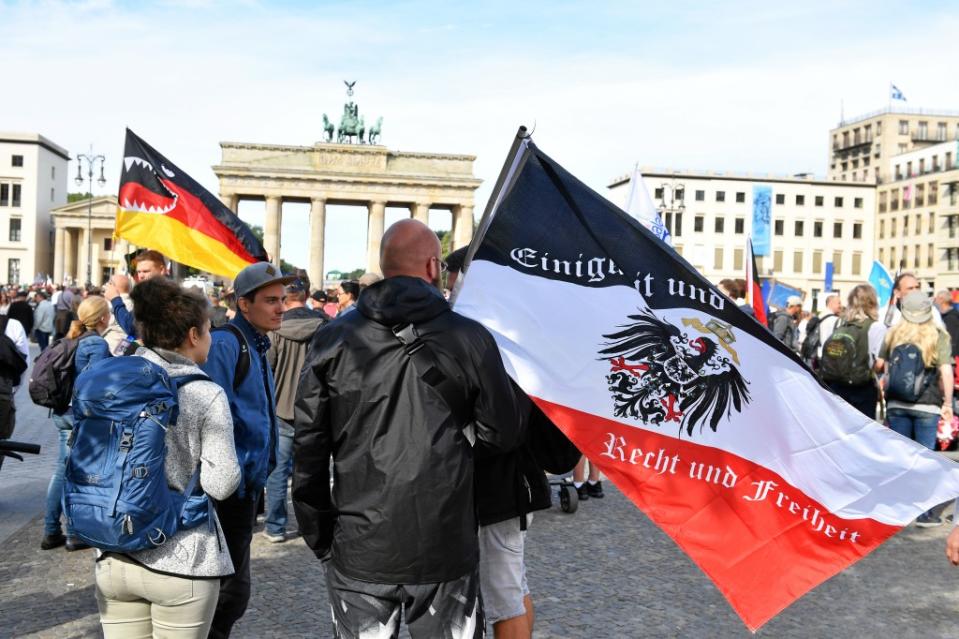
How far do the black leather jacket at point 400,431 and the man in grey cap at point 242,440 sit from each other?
33.7 inches

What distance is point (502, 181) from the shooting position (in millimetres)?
3465

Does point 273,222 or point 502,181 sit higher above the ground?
point 273,222

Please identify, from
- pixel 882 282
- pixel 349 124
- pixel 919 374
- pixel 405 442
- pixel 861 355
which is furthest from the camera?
pixel 349 124

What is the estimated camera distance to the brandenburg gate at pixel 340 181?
68.1m

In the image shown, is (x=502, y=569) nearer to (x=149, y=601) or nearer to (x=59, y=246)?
(x=149, y=601)

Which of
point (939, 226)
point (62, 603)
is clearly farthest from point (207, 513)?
point (939, 226)

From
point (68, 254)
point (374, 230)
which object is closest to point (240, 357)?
point (374, 230)

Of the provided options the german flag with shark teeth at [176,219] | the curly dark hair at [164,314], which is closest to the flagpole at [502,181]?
the curly dark hair at [164,314]

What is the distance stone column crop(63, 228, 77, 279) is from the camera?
8769cm

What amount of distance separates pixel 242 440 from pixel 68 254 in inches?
3623

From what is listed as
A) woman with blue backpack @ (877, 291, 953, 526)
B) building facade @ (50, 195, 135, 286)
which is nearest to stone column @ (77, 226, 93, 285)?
building facade @ (50, 195, 135, 286)

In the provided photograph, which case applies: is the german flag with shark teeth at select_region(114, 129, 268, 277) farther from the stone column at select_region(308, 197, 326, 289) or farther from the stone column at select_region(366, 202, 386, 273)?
the stone column at select_region(308, 197, 326, 289)

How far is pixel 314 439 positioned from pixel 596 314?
1.15m

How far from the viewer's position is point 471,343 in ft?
9.36
